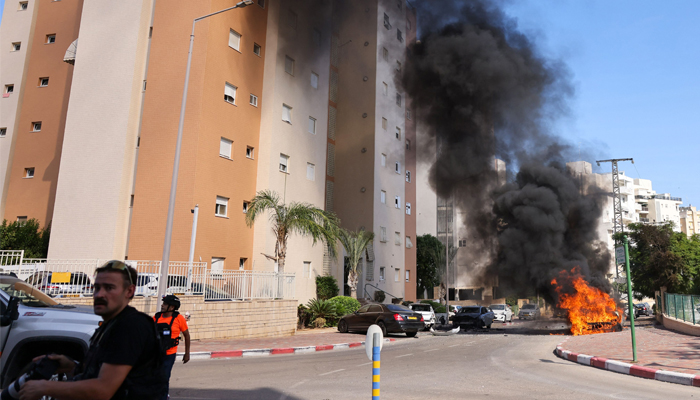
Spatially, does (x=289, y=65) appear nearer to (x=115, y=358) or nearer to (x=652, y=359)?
(x=652, y=359)

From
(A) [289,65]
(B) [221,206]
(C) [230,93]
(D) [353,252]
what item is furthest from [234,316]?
(A) [289,65]

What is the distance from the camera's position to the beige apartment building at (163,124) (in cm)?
2245

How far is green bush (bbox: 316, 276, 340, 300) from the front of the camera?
2893cm

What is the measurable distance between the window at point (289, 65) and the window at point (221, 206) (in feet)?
29.3

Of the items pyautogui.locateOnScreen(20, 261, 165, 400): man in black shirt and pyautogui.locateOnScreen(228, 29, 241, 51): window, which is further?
pyautogui.locateOnScreen(228, 29, 241, 51): window

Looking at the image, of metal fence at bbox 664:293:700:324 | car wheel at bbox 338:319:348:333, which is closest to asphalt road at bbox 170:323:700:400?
car wheel at bbox 338:319:348:333

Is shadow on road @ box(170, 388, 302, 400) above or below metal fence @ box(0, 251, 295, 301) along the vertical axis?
below

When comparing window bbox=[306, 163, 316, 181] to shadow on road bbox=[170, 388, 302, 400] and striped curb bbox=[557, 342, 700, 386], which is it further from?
shadow on road bbox=[170, 388, 302, 400]

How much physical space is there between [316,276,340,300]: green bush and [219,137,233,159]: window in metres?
9.33

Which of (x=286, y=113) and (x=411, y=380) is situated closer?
(x=411, y=380)

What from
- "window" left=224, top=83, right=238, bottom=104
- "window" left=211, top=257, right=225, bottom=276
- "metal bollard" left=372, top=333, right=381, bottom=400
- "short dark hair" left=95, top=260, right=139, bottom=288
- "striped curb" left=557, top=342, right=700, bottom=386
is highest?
Result: "window" left=224, top=83, right=238, bottom=104

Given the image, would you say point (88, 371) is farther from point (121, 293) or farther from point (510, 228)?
point (510, 228)

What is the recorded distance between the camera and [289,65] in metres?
28.8

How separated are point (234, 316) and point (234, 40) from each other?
14.2 metres
